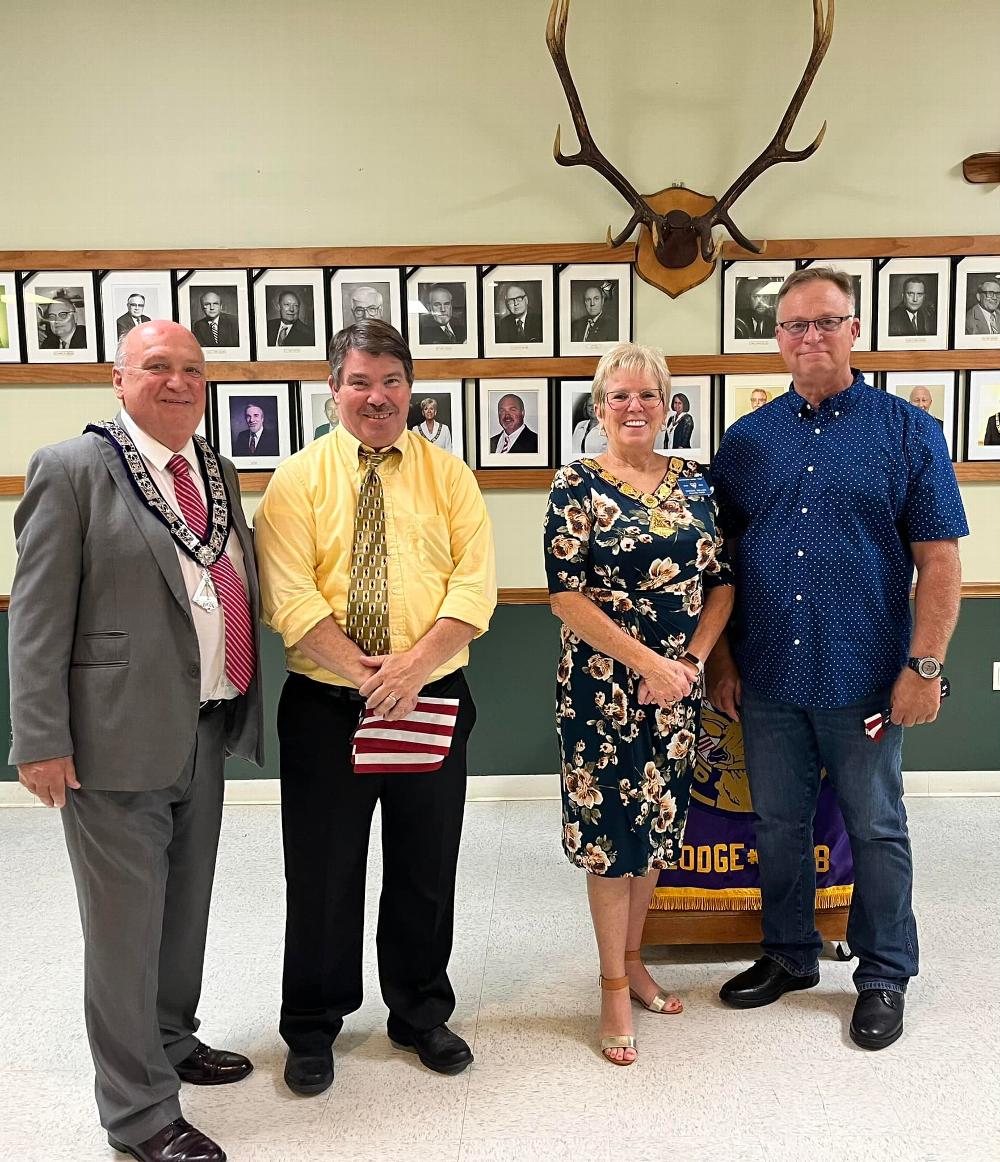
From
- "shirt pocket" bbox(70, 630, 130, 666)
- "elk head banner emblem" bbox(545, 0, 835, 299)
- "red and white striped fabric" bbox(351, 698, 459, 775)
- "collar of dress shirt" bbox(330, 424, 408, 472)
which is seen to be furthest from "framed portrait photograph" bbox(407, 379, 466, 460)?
"shirt pocket" bbox(70, 630, 130, 666)

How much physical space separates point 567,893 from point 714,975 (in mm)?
614

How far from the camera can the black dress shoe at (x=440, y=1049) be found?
Result: 2021 mm

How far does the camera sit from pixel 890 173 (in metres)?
3.52

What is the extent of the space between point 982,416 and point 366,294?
2433mm

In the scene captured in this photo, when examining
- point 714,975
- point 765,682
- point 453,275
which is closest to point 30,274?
point 453,275

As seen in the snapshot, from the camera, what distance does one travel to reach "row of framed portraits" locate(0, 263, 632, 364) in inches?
140

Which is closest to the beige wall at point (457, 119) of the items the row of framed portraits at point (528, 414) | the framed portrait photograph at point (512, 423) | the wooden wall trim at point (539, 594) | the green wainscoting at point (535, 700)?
the row of framed portraits at point (528, 414)

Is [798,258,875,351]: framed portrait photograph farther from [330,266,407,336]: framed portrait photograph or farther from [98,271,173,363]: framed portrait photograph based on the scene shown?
[98,271,173,363]: framed portrait photograph

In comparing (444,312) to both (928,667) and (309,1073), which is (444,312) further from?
(309,1073)

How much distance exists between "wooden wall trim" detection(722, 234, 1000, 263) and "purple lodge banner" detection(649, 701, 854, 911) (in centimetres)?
201

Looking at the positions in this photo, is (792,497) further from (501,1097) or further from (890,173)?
(890,173)

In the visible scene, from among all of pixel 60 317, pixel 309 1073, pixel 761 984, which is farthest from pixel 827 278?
pixel 60 317

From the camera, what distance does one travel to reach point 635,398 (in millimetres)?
1998

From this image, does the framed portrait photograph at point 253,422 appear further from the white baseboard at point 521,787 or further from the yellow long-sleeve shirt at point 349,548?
the yellow long-sleeve shirt at point 349,548
